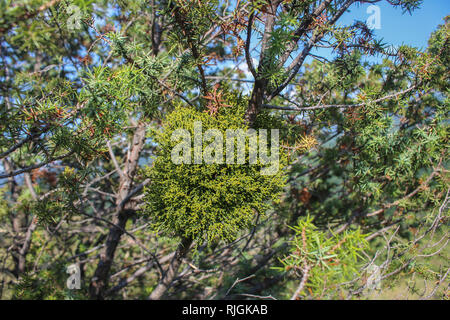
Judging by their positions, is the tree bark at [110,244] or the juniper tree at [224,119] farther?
the tree bark at [110,244]

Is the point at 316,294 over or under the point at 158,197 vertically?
under

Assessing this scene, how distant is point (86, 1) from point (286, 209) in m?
3.78

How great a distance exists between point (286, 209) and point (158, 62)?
3.06 m

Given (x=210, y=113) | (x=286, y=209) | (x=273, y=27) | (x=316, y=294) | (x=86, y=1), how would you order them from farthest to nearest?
(x=286, y=209) < (x=210, y=113) < (x=273, y=27) < (x=316, y=294) < (x=86, y=1)

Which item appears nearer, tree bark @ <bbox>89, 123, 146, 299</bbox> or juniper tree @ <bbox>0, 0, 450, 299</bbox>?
A: juniper tree @ <bbox>0, 0, 450, 299</bbox>

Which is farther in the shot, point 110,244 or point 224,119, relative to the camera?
point 110,244

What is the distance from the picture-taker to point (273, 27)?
1779 millimetres

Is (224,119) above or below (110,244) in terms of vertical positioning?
above

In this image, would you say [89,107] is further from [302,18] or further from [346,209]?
[346,209]

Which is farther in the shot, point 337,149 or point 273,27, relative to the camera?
point 337,149
